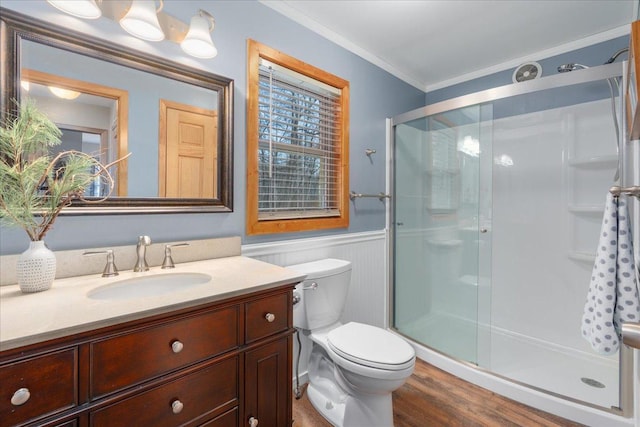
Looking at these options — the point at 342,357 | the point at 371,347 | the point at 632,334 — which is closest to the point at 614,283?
the point at 632,334

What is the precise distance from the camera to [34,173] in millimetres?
930

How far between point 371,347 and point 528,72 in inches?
93.2

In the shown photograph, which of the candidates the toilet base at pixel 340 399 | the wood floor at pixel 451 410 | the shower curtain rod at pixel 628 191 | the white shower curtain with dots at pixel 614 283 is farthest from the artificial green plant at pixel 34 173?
the white shower curtain with dots at pixel 614 283

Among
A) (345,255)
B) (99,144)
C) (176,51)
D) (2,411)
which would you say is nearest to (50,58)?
(99,144)

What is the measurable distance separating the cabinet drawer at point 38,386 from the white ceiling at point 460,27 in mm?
1877

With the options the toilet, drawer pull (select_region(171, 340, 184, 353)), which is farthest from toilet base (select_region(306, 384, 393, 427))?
drawer pull (select_region(171, 340, 184, 353))

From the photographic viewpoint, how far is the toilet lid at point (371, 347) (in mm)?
1308

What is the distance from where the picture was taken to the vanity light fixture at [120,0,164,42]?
1122 millimetres

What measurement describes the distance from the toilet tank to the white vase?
1.03 m

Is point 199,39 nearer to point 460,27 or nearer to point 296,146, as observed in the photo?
point 296,146

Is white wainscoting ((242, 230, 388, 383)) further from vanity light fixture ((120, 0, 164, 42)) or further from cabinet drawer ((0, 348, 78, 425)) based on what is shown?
vanity light fixture ((120, 0, 164, 42))

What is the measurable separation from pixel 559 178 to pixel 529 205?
0.28m

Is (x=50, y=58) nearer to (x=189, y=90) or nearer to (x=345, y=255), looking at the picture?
(x=189, y=90)

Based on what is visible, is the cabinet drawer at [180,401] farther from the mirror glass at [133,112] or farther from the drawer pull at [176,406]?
the mirror glass at [133,112]
